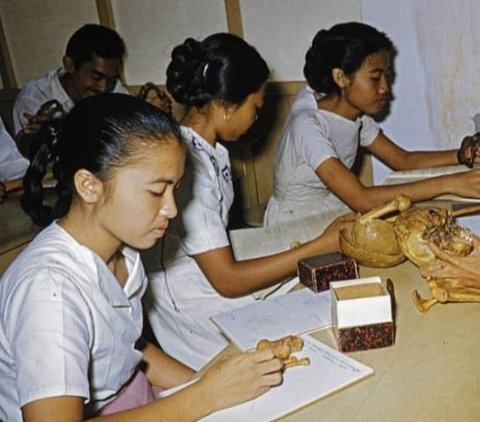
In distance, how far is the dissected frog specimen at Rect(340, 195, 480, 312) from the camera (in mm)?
1160

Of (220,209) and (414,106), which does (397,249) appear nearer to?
(220,209)

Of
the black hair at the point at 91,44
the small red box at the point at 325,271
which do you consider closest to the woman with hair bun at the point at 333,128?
the small red box at the point at 325,271

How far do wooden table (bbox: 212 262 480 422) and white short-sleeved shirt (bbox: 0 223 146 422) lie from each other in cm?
21

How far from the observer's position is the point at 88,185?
1.04 meters

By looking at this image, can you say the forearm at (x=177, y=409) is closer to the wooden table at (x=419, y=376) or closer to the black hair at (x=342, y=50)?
the wooden table at (x=419, y=376)

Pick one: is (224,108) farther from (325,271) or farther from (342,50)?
(342,50)

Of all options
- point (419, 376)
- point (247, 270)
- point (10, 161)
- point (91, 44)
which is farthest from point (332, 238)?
point (91, 44)

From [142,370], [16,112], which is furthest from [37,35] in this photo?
[142,370]

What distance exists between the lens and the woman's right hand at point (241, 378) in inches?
37.2

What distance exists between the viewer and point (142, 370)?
1323mm

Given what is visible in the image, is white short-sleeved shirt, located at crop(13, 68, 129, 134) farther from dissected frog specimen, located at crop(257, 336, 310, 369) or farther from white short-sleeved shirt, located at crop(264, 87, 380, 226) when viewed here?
dissected frog specimen, located at crop(257, 336, 310, 369)

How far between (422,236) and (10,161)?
203cm

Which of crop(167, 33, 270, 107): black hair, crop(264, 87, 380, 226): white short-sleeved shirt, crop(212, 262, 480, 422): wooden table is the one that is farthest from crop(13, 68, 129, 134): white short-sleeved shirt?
crop(212, 262, 480, 422): wooden table

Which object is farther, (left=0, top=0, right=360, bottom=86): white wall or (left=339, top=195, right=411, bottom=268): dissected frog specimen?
(left=0, top=0, right=360, bottom=86): white wall
